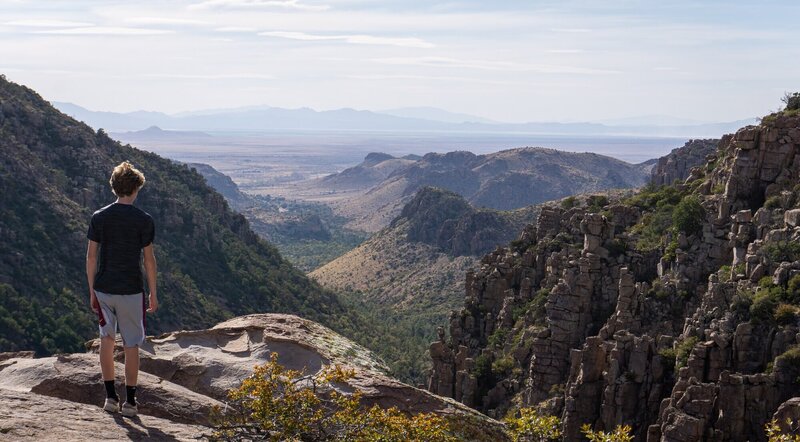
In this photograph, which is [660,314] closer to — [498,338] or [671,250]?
[671,250]

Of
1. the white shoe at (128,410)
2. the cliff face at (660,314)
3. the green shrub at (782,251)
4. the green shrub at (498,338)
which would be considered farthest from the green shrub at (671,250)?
the white shoe at (128,410)

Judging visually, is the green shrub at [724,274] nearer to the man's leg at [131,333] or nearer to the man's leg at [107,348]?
the man's leg at [131,333]

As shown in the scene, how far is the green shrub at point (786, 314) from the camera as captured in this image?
2998 centimetres

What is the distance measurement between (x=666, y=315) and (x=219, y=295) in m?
46.1

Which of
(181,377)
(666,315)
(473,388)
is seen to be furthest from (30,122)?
(181,377)

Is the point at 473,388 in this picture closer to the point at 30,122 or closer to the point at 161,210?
the point at 161,210

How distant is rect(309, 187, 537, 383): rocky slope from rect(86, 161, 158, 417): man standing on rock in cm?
7111

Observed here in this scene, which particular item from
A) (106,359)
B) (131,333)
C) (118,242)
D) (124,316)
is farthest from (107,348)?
(118,242)

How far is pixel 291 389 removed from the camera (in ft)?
42.5

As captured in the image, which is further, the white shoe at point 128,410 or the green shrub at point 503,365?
the green shrub at point 503,365

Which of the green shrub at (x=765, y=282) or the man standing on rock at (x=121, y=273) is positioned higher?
the man standing on rock at (x=121, y=273)

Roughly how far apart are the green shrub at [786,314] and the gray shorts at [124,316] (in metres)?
24.0

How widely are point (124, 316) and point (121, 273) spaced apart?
675mm

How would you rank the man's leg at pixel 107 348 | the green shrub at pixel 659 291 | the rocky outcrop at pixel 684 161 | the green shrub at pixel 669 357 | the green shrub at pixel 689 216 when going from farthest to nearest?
the rocky outcrop at pixel 684 161
the green shrub at pixel 689 216
the green shrub at pixel 659 291
the green shrub at pixel 669 357
the man's leg at pixel 107 348
